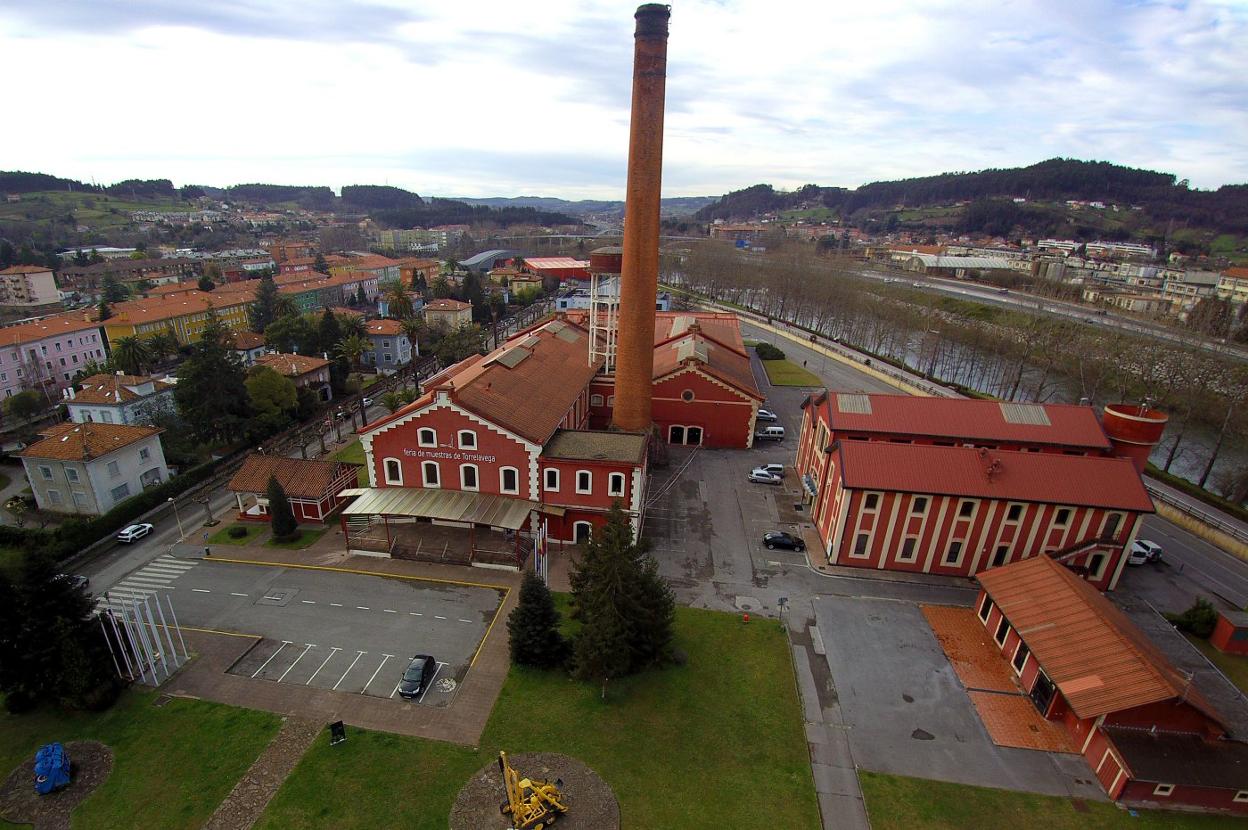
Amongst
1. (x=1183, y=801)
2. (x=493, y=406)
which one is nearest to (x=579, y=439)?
(x=493, y=406)

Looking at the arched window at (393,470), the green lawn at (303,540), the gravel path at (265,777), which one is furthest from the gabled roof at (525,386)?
the gravel path at (265,777)

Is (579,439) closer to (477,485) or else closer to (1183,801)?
(477,485)

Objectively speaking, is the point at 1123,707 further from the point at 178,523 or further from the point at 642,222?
the point at 178,523

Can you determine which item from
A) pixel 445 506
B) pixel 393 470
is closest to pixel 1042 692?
pixel 445 506

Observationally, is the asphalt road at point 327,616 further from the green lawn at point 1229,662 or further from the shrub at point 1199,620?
the shrub at point 1199,620

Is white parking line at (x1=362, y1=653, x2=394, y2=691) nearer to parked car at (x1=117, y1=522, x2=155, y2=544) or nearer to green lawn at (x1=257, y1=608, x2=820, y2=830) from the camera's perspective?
green lawn at (x1=257, y1=608, x2=820, y2=830)
